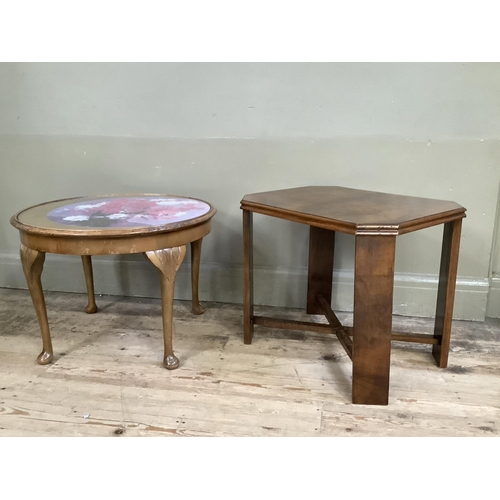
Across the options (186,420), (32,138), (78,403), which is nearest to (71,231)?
(78,403)

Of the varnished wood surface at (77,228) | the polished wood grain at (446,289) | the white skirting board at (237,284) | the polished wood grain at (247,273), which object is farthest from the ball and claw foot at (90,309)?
the polished wood grain at (446,289)

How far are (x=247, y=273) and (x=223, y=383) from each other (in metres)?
0.49

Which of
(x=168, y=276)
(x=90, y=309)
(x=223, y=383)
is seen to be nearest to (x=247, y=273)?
(x=168, y=276)

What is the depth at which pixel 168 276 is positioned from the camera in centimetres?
193

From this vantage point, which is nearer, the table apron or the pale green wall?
the table apron

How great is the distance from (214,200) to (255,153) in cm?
34

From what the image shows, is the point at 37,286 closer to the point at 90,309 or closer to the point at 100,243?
the point at 100,243

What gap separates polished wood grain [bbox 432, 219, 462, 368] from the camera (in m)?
1.88

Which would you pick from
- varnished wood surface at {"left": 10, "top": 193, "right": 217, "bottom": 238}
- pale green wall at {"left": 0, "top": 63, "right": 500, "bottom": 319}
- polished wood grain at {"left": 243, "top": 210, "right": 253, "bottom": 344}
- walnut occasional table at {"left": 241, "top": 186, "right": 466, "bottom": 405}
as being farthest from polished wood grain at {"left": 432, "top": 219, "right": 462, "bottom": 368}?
varnished wood surface at {"left": 10, "top": 193, "right": 217, "bottom": 238}

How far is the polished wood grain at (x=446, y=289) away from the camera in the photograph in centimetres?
188

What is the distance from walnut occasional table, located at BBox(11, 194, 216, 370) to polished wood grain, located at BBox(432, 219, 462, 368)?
97 centimetres

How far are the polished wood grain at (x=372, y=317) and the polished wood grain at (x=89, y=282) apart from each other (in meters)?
1.48

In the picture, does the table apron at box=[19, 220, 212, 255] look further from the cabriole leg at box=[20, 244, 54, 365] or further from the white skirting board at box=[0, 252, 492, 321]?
the white skirting board at box=[0, 252, 492, 321]
